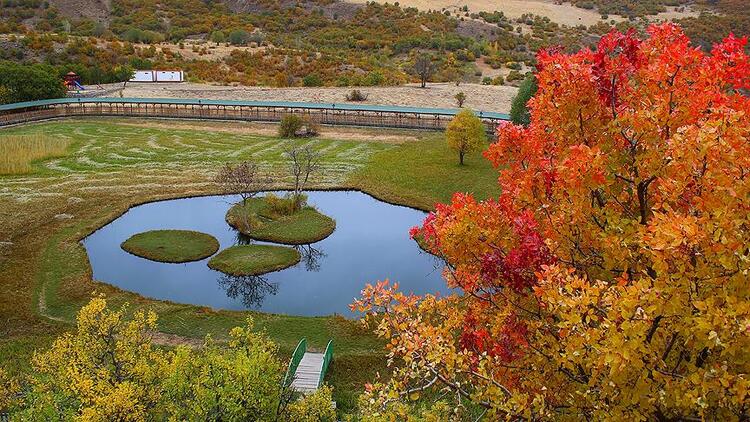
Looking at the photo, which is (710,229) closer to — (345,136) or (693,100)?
(693,100)

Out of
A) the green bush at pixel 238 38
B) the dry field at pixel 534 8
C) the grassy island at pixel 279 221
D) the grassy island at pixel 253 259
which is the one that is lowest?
the grassy island at pixel 253 259

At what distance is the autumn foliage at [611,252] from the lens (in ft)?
18.9

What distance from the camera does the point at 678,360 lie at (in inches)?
258

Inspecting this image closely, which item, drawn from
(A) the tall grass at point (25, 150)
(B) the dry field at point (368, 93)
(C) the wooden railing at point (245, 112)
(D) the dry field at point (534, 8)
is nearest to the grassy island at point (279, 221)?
(A) the tall grass at point (25, 150)

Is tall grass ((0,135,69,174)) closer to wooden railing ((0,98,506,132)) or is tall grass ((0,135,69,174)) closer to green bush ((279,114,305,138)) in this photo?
wooden railing ((0,98,506,132))

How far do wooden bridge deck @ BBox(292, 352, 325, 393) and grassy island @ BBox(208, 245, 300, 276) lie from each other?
8.73 m

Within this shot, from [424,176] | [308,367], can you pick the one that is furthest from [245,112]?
[308,367]

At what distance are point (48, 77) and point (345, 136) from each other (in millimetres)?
33341

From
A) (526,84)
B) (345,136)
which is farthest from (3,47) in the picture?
(526,84)

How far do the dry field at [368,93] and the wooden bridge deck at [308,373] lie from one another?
51.1 m

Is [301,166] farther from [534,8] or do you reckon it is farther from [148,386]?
[534,8]

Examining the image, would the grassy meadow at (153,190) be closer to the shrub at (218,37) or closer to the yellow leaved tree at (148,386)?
the yellow leaved tree at (148,386)

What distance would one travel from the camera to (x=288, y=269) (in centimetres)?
2814

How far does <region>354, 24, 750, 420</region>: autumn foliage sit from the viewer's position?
577 cm
